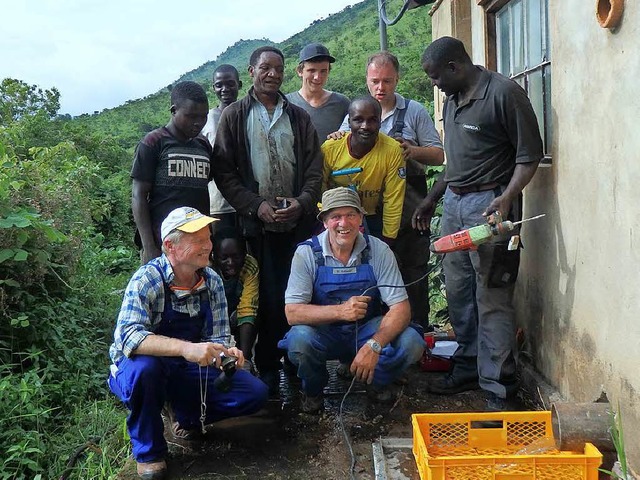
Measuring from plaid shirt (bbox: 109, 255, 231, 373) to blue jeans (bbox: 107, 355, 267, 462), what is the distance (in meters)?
0.10

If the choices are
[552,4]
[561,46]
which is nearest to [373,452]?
[561,46]

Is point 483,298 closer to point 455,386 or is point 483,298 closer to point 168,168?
point 455,386

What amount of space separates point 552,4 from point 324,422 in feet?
8.88

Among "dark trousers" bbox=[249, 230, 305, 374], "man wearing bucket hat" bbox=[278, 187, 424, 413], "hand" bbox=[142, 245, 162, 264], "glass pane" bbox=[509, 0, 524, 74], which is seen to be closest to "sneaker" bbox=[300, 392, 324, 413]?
"man wearing bucket hat" bbox=[278, 187, 424, 413]

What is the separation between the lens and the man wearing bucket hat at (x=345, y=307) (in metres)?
3.55

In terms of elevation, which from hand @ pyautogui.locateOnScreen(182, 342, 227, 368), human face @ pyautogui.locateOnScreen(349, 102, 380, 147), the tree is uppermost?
the tree

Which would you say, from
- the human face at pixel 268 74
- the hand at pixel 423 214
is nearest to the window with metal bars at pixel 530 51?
the hand at pixel 423 214

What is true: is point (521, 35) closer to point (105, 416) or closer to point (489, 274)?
point (489, 274)

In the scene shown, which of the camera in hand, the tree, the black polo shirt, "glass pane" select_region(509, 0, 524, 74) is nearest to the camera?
the camera in hand

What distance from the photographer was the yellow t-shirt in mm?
4039

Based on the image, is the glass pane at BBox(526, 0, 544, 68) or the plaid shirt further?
the glass pane at BBox(526, 0, 544, 68)

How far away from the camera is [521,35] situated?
4250mm

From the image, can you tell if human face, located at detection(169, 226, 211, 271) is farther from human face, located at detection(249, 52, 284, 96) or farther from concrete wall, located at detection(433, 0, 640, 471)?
concrete wall, located at detection(433, 0, 640, 471)

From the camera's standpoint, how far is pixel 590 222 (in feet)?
9.92
